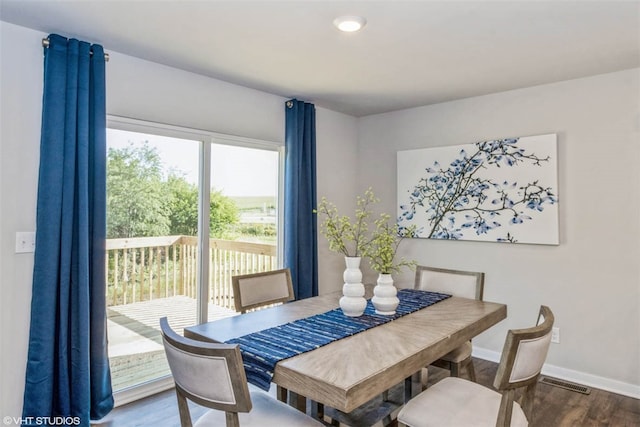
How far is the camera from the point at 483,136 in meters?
3.65

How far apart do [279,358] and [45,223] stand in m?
1.67

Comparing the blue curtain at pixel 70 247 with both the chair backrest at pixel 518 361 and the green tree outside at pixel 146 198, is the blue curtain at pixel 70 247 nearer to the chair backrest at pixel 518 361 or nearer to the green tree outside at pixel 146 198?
the green tree outside at pixel 146 198

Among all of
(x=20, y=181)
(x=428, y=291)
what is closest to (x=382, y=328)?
(x=428, y=291)

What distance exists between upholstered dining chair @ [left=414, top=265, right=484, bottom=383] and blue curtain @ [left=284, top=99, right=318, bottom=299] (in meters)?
1.18

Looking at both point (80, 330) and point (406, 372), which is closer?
point (406, 372)

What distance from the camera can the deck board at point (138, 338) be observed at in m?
2.76

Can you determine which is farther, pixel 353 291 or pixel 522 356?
pixel 353 291

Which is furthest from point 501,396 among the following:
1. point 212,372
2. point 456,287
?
point 212,372

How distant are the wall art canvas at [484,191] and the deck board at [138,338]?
2096 millimetres

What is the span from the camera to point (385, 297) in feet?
7.22

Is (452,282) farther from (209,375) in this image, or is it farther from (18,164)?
(18,164)

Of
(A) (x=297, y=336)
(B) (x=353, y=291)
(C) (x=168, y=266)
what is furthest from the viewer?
(C) (x=168, y=266)

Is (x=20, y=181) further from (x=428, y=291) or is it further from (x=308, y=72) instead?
(x=428, y=291)

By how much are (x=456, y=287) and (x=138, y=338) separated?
2.34 metres
